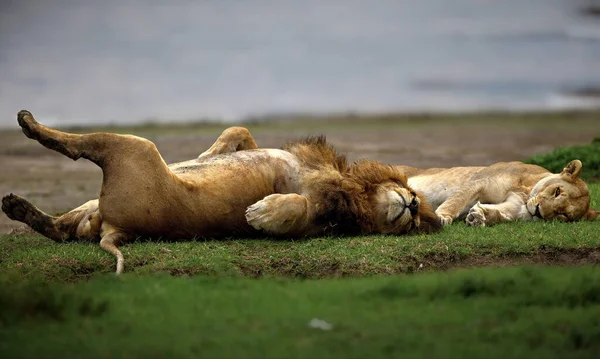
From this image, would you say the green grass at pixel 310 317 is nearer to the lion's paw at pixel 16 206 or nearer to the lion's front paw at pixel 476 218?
the lion's paw at pixel 16 206

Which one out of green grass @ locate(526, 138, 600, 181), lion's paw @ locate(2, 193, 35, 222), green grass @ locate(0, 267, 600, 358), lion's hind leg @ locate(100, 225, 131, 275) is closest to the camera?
green grass @ locate(0, 267, 600, 358)

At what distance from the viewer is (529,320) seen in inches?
208

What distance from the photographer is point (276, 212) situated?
766cm

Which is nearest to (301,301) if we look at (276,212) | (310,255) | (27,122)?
(310,255)

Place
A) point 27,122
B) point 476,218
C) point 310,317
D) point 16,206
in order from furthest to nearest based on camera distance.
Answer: point 476,218, point 16,206, point 27,122, point 310,317

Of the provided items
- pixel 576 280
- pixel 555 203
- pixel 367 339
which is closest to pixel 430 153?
pixel 555 203

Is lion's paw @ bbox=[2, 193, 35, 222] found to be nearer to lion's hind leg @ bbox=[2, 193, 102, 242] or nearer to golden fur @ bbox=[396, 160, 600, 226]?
lion's hind leg @ bbox=[2, 193, 102, 242]

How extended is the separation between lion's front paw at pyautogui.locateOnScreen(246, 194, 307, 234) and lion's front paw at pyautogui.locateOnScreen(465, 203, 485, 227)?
6.57ft

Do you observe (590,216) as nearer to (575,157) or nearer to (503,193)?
(503,193)

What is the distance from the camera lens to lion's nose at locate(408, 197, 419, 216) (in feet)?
26.9

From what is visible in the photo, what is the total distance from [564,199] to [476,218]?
845 millimetres

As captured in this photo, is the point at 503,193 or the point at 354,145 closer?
the point at 503,193

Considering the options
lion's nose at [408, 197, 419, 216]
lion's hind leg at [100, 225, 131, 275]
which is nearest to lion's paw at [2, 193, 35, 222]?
lion's hind leg at [100, 225, 131, 275]

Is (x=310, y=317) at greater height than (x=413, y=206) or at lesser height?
lesser
